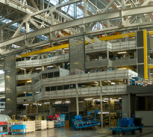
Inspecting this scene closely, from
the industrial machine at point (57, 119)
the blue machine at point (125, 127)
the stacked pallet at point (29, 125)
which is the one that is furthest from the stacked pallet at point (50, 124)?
the blue machine at point (125, 127)

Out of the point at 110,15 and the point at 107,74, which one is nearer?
the point at 110,15

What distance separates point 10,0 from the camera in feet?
164

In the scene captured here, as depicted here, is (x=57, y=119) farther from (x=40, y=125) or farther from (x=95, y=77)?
(x=95, y=77)

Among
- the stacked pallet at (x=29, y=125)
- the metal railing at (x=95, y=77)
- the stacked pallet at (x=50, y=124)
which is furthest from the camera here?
the metal railing at (x=95, y=77)

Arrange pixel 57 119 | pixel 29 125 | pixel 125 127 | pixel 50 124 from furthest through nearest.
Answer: pixel 57 119 < pixel 50 124 < pixel 29 125 < pixel 125 127

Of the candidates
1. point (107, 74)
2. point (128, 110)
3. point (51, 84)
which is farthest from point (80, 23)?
point (128, 110)

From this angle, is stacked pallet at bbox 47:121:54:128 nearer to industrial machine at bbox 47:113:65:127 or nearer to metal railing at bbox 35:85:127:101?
industrial machine at bbox 47:113:65:127

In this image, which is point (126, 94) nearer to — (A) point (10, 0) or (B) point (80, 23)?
(B) point (80, 23)

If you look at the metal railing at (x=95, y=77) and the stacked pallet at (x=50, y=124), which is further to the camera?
the metal railing at (x=95, y=77)

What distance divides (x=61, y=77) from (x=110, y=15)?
14751mm

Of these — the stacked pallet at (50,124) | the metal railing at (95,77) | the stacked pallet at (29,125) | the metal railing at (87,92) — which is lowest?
the stacked pallet at (50,124)

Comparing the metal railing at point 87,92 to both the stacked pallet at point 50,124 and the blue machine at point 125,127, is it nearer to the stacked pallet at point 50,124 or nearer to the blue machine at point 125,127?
the stacked pallet at point 50,124

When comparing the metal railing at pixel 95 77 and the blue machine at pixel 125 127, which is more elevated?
the metal railing at pixel 95 77

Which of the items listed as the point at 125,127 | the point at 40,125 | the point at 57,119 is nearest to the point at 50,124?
the point at 57,119
